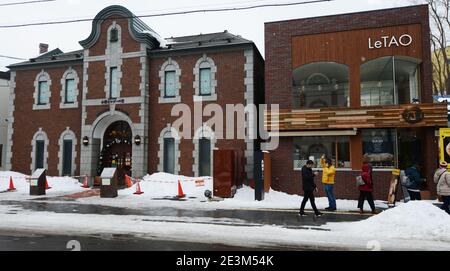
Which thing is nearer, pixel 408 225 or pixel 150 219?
pixel 408 225

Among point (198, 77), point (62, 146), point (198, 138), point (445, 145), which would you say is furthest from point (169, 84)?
point (445, 145)

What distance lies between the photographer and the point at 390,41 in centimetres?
1535

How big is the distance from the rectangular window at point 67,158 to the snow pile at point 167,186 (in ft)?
19.2

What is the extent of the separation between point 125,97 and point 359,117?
42.1ft

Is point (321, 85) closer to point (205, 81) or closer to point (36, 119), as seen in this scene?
point (205, 81)

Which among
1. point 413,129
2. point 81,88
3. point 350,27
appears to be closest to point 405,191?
point 413,129

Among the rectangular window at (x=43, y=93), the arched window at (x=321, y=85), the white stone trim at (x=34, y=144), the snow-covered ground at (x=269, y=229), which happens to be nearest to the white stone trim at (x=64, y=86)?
the rectangular window at (x=43, y=93)

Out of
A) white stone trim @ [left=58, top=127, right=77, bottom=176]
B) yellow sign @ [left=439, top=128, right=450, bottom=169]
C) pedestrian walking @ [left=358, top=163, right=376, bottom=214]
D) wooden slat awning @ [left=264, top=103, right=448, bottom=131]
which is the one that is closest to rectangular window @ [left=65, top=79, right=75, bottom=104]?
white stone trim @ [left=58, top=127, right=77, bottom=176]

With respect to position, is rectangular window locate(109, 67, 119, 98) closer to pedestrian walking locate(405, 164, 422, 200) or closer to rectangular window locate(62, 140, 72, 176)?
rectangular window locate(62, 140, 72, 176)

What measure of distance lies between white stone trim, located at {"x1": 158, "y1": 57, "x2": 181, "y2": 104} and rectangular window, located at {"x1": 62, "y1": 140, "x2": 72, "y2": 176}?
6815mm

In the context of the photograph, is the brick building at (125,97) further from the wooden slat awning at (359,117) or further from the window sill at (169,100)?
the wooden slat awning at (359,117)

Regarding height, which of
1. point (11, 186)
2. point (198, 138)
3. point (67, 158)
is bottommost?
point (11, 186)

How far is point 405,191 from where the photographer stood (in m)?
13.2

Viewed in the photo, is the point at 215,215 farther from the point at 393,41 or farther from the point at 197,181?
the point at 393,41
